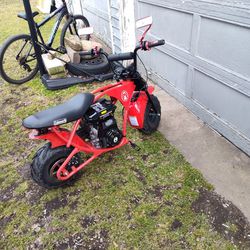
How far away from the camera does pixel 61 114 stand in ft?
7.93

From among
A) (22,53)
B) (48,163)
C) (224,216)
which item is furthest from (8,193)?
(22,53)

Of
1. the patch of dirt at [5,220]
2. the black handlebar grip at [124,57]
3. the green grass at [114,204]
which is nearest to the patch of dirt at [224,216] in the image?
the green grass at [114,204]

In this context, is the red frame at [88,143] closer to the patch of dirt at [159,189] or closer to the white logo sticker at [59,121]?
the white logo sticker at [59,121]

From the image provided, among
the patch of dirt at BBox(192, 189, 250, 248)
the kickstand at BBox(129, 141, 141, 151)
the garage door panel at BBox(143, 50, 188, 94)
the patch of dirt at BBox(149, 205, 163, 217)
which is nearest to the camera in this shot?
the patch of dirt at BBox(192, 189, 250, 248)

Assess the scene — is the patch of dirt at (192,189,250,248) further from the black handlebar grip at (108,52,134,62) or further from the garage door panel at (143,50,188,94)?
the garage door panel at (143,50,188,94)

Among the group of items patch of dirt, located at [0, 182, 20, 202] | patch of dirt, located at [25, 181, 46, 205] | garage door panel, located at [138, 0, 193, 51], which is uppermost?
garage door panel, located at [138, 0, 193, 51]

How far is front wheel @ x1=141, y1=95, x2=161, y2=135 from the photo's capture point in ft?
11.0

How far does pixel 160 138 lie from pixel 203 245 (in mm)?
1467

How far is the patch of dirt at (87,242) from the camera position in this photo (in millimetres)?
2293

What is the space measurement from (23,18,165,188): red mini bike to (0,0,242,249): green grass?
0.24 meters

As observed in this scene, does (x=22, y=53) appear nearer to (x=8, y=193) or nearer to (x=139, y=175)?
(x=8, y=193)

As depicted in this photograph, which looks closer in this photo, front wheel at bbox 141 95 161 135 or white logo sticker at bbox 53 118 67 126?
white logo sticker at bbox 53 118 67 126

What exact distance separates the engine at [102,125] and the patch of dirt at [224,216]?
1.08 metres

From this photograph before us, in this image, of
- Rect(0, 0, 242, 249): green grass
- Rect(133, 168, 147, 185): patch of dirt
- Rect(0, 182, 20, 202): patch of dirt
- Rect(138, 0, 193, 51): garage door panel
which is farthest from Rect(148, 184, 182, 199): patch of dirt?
Rect(138, 0, 193, 51): garage door panel
